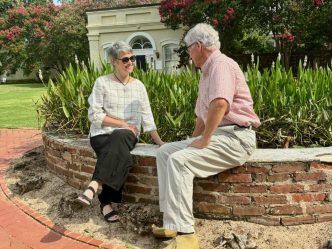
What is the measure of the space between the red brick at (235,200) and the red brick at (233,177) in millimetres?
137

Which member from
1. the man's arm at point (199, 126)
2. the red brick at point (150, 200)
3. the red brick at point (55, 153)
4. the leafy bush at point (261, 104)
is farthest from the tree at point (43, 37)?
the man's arm at point (199, 126)

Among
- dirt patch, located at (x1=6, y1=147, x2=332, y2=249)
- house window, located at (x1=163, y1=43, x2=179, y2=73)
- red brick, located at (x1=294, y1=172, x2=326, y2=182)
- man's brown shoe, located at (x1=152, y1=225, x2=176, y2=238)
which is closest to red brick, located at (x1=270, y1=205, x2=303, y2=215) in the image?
dirt patch, located at (x1=6, y1=147, x2=332, y2=249)

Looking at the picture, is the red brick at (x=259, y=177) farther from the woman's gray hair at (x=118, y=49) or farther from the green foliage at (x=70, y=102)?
the green foliage at (x=70, y=102)

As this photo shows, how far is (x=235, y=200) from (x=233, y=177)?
0.60ft

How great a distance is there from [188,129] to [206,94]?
109 centimetres

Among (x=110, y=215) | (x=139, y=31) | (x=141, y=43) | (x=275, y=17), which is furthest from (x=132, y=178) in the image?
(x=141, y=43)

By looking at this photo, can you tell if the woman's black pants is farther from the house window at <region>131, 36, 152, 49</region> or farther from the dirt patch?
the house window at <region>131, 36, 152, 49</region>

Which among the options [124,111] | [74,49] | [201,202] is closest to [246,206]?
[201,202]

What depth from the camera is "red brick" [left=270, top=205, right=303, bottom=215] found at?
328 centimetres

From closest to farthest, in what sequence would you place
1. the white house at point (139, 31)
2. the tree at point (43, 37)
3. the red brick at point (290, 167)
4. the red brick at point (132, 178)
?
the red brick at point (290, 167) < the red brick at point (132, 178) < the white house at point (139, 31) < the tree at point (43, 37)

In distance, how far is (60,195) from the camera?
4.30 metres

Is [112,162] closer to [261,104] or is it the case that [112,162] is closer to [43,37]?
[261,104]

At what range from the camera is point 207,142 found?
3.10m

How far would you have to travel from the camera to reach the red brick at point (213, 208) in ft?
11.1
